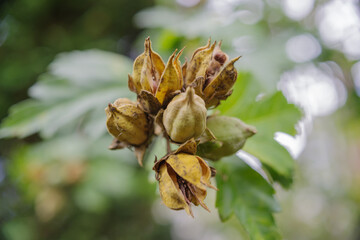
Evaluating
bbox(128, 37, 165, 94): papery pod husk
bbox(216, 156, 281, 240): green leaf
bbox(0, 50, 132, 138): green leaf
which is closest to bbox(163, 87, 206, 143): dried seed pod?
bbox(128, 37, 165, 94): papery pod husk

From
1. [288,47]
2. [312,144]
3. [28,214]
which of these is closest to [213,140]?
[288,47]

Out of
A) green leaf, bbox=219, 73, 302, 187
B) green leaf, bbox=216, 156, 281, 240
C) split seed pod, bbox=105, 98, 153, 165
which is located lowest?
green leaf, bbox=216, 156, 281, 240

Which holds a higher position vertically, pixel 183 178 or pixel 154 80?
pixel 154 80

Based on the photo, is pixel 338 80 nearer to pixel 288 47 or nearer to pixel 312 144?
pixel 288 47

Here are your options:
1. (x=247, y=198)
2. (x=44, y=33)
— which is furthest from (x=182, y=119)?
(x=44, y=33)

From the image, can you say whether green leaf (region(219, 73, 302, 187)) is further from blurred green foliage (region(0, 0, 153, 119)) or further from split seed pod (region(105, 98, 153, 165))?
blurred green foliage (region(0, 0, 153, 119))

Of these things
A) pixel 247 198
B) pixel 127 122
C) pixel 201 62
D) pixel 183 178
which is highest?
pixel 201 62

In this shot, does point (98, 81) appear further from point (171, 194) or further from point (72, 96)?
point (171, 194)
